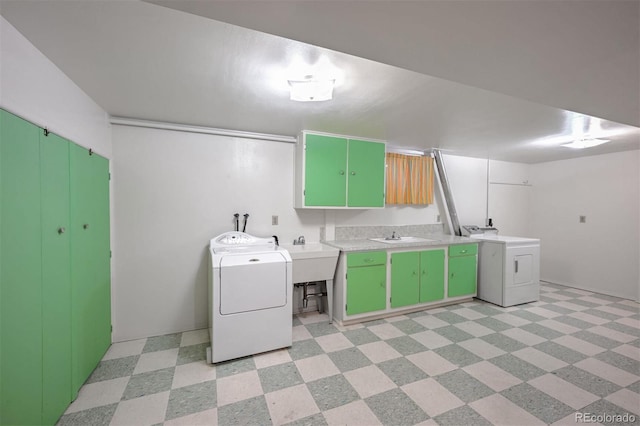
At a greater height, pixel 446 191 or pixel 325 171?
pixel 325 171

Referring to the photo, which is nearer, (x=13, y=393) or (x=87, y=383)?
(x=13, y=393)

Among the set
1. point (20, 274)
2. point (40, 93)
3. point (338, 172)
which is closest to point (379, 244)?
point (338, 172)

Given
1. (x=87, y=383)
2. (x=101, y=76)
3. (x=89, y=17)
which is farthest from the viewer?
(x=87, y=383)

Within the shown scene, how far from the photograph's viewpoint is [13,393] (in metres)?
1.22

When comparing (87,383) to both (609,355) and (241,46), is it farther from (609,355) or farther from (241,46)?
(609,355)

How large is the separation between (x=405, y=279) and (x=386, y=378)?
147 cm

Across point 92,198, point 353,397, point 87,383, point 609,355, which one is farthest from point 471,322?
point 92,198

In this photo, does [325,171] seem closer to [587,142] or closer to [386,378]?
[386,378]

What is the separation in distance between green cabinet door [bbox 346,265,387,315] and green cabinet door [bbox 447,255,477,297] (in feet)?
3.84

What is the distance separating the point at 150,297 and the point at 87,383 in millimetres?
863

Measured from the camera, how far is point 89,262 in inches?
79.7

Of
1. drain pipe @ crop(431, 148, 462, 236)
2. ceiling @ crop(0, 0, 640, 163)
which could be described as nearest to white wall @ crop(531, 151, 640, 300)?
drain pipe @ crop(431, 148, 462, 236)

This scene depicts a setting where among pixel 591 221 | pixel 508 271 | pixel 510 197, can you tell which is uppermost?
pixel 510 197

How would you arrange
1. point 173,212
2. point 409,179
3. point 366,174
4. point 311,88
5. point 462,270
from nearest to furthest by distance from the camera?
point 311,88 → point 173,212 → point 366,174 → point 462,270 → point 409,179
